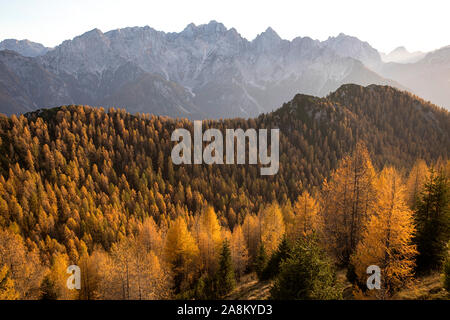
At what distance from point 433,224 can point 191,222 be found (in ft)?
335

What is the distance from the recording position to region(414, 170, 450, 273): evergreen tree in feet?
85.0

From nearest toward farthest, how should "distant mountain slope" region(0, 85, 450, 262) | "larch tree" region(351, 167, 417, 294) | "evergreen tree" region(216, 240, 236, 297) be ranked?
"larch tree" region(351, 167, 417, 294) < "evergreen tree" region(216, 240, 236, 297) < "distant mountain slope" region(0, 85, 450, 262)

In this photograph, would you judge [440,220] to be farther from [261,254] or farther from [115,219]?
[115,219]

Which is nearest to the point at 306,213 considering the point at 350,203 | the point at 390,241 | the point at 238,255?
the point at 350,203

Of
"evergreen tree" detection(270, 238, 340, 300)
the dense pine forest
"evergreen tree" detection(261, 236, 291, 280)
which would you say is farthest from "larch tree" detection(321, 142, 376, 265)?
"evergreen tree" detection(270, 238, 340, 300)

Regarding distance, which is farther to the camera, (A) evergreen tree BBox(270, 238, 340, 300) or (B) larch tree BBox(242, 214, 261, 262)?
(B) larch tree BBox(242, 214, 261, 262)

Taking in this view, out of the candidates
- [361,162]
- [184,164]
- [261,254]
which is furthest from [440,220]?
[184,164]

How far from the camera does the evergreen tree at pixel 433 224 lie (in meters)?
25.9

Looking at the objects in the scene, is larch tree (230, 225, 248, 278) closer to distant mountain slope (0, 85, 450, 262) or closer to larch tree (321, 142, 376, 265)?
larch tree (321, 142, 376, 265)

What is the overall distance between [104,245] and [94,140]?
11077 centimetres

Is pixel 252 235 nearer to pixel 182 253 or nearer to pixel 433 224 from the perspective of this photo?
pixel 182 253

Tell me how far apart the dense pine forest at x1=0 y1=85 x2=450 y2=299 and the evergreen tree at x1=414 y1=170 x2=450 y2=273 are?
11cm

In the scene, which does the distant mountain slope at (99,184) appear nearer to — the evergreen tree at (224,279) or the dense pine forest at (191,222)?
the dense pine forest at (191,222)
